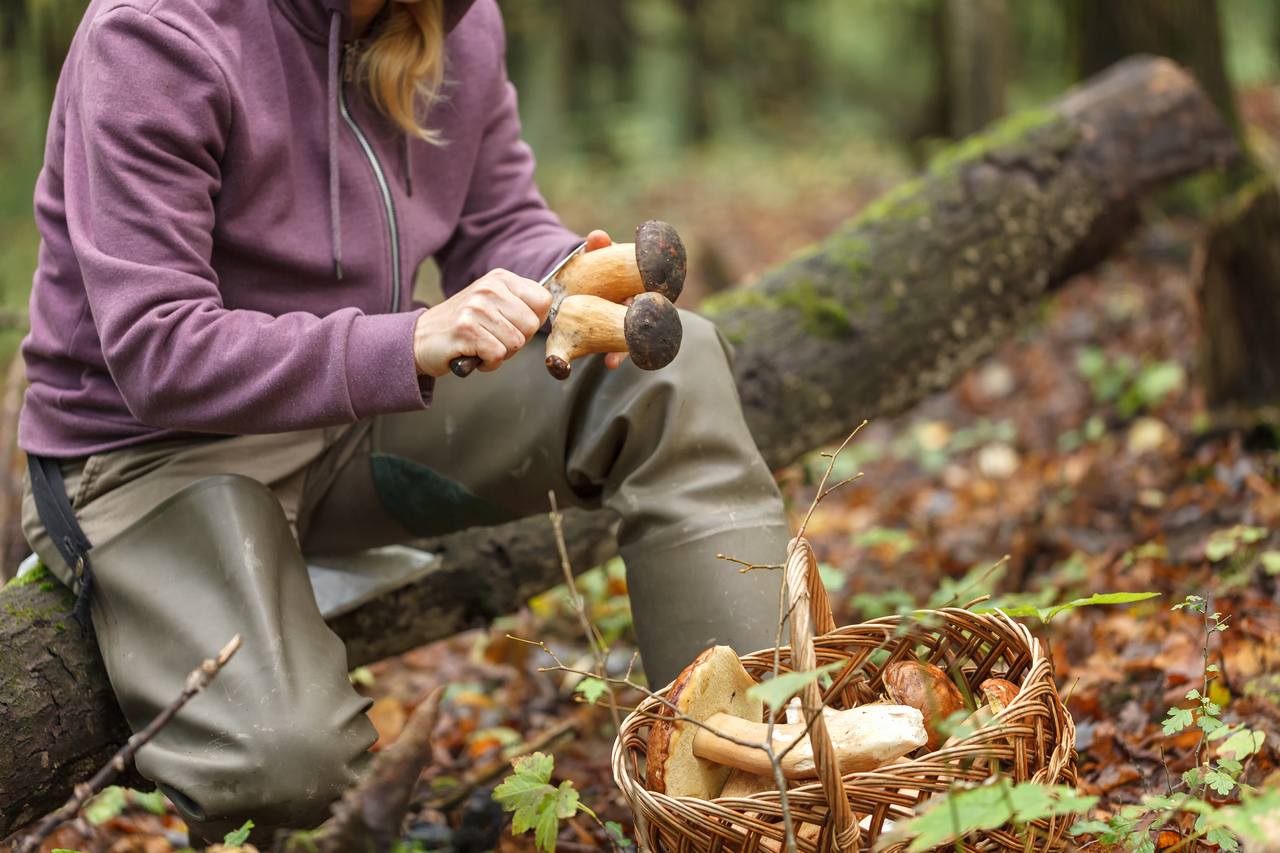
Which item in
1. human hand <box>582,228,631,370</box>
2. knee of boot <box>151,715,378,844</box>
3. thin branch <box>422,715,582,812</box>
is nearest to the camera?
knee of boot <box>151,715,378,844</box>

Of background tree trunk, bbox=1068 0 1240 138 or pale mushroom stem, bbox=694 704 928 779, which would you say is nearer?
pale mushroom stem, bbox=694 704 928 779

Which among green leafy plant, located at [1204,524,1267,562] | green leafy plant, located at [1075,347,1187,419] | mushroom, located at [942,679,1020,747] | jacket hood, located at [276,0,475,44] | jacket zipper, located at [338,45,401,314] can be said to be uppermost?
jacket hood, located at [276,0,475,44]

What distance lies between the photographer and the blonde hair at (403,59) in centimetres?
186

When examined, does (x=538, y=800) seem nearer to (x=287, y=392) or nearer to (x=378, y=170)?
(x=287, y=392)

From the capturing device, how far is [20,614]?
1827mm

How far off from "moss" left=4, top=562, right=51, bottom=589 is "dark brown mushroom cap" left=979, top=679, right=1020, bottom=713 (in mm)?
1758

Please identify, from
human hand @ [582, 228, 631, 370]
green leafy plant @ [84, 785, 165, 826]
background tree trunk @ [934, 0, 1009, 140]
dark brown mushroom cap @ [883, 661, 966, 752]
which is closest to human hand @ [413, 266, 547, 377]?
human hand @ [582, 228, 631, 370]

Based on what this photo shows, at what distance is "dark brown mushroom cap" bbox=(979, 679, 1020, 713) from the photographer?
131 cm

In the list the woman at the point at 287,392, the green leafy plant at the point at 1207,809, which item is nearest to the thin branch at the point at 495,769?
the woman at the point at 287,392

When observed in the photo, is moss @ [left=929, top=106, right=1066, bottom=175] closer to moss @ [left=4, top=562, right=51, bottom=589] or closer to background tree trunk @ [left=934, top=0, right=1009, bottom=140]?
moss @ [left=4, top=562, right=51, bottom=589]

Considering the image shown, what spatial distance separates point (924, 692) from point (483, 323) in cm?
84

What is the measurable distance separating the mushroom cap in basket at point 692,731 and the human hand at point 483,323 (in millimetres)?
544

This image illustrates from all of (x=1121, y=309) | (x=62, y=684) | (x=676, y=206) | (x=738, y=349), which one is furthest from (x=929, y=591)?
(x=676, y=206)

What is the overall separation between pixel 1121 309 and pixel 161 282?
4710 millimetres
